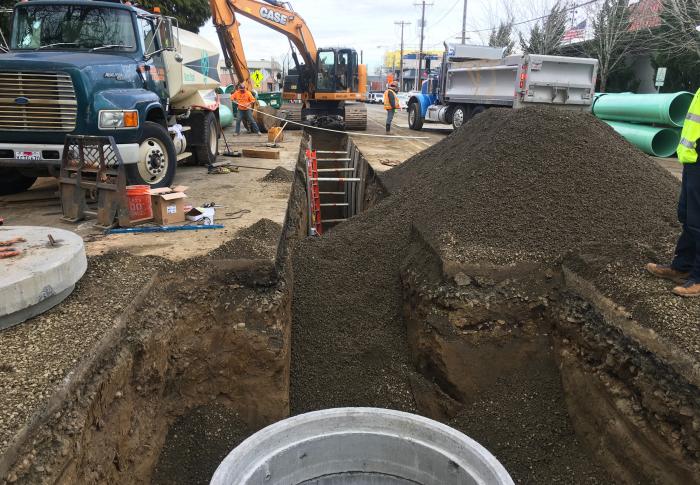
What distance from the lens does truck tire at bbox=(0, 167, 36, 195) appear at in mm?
6707

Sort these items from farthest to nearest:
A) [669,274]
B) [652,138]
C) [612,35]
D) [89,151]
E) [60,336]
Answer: [612,35], [652,138], [89,151], [669,274], [60,336]

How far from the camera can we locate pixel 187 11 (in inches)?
689

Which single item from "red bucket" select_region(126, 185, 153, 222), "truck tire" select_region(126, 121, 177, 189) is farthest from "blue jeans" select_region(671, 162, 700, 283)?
"truck tire" select_region(126, 121, 177, 189)

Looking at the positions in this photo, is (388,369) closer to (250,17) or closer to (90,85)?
(90,85)

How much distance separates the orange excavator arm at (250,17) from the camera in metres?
13.3

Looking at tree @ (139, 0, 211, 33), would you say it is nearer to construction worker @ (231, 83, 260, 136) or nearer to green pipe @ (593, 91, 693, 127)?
construction worker @ (231, 83, 260, 136)

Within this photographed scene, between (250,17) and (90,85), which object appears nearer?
(90,85)

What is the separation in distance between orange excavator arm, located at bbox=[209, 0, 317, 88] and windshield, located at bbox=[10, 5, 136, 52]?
7108 millimetres

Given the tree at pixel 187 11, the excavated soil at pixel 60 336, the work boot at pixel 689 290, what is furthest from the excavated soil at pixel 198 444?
the tree at pixel 187 11

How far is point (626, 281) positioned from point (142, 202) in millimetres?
4589

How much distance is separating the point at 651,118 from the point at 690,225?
11.4 m

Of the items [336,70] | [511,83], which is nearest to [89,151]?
[511,83]

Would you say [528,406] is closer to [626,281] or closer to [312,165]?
[626,281]

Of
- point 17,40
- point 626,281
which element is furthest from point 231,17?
point 626,281
